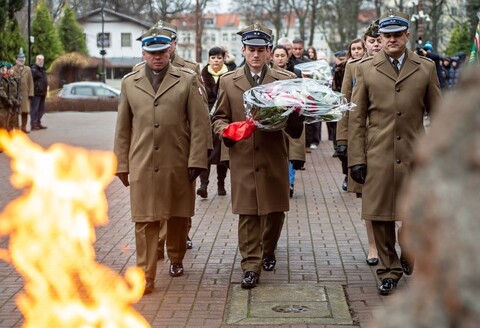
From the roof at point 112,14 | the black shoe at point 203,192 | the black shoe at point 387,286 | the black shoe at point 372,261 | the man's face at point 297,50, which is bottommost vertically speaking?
the black shoe at point 203,192

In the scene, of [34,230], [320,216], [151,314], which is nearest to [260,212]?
[151,314]

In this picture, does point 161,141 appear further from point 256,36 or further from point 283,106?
point 256,36

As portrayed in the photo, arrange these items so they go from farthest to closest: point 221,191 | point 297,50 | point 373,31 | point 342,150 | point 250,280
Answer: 1. point 297,50
2. point 221,191
3. point 373,31
4. point 342,150
5. point 250,280

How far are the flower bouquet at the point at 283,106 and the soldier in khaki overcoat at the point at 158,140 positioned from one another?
1.19 feet

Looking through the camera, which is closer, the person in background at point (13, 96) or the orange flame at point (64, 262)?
the orange flame at point (64, 262)

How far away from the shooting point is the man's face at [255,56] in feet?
25.1

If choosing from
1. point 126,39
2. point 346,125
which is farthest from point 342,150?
point 126,39

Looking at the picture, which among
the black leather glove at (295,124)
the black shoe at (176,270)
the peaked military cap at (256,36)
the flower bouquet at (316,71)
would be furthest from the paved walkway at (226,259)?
the peaked military cap at (256,36)

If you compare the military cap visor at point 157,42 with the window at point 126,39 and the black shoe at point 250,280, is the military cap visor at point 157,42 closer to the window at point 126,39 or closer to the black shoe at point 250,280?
the black shoe at point 250,280

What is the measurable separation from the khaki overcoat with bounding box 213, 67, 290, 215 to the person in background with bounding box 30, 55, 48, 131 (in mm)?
19014

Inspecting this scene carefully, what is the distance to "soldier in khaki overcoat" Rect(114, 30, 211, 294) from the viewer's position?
720 cm

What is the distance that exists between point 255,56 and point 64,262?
2.31m

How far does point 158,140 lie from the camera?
7254 mm

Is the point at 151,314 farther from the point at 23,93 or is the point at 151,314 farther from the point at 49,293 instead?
the point at 23,93
